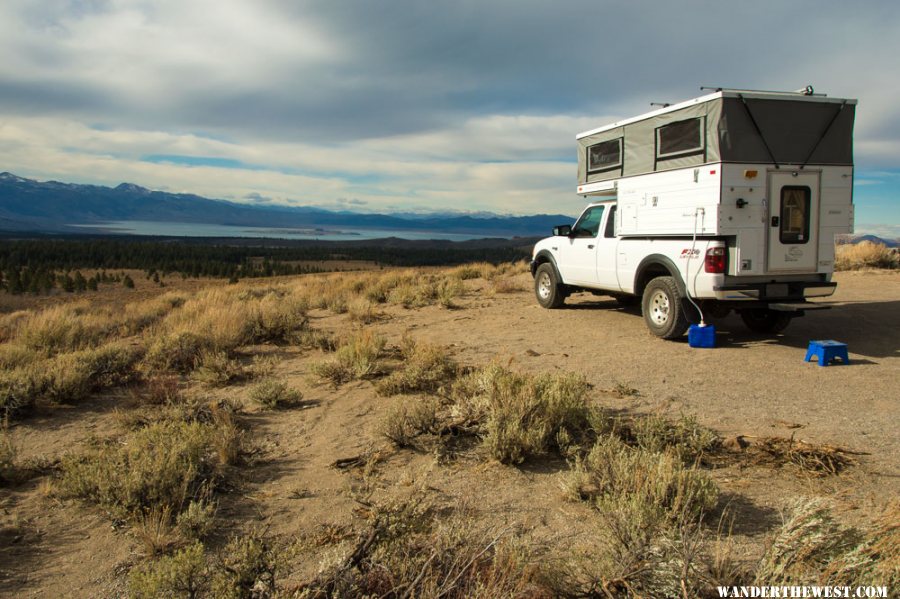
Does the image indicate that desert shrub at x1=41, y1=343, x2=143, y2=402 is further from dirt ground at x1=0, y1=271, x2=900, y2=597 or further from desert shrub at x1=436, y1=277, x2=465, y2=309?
desert shrub at x1=436, y1=277, x2=465, y2=309

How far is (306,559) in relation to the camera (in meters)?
3.35

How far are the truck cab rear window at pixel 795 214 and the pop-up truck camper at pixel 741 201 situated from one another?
0.05 ft

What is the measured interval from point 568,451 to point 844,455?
2192 mm

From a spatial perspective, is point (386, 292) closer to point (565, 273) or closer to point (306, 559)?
point (565, 273)

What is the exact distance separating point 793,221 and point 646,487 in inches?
240

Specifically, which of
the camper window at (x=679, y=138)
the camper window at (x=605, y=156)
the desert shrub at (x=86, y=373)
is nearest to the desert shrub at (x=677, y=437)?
the camper window at (x=679, y=138)

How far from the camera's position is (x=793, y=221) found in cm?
785

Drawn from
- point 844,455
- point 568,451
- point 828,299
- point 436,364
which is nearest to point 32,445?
point 436,364

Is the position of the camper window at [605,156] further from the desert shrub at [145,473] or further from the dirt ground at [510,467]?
the desert shrub at [145,473]

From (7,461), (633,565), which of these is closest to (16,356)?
(7,461)

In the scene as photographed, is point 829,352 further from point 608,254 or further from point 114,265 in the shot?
point 114,265

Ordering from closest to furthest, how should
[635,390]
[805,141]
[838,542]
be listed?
[838,542], [635,390], [805,141]

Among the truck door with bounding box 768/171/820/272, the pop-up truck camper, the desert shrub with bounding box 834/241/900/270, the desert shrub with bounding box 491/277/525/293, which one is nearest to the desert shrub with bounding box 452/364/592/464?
the pop-up truck camper

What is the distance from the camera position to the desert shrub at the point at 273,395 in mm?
6336
